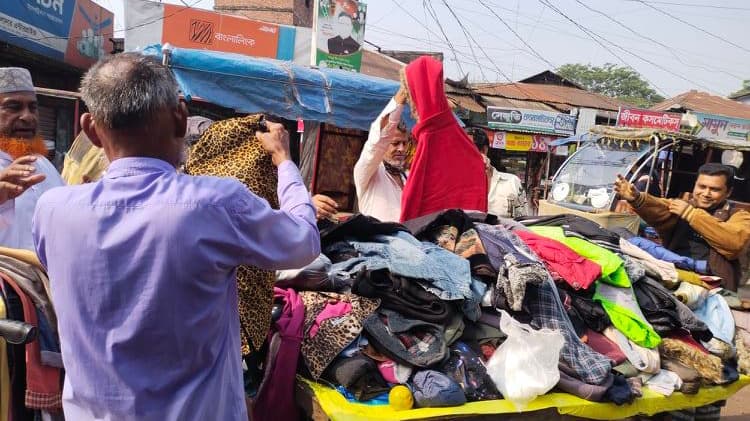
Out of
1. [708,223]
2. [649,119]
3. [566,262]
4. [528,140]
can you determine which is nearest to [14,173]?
[566,262]

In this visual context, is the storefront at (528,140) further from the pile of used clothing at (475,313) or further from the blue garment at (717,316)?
the pile of used clothing at (475,313)

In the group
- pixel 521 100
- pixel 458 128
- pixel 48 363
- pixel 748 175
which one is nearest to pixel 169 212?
pixel 48 363

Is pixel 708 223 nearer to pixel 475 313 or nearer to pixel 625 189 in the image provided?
pixel 625 189

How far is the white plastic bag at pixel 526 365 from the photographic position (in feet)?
6.46

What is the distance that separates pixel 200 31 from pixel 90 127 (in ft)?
51.0

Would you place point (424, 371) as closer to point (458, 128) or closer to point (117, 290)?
point (117, 290)

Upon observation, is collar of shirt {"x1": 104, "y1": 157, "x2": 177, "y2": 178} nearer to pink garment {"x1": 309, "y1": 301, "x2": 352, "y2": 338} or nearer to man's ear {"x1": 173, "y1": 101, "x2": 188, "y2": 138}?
man's ear {"x1": 173, "y1": 101, "x2": 188, "y2": 138}

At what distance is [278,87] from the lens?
674 centimetres

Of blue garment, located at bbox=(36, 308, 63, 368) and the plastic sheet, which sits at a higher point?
blue garment, located at bbox=(36, 308, 63, 368)

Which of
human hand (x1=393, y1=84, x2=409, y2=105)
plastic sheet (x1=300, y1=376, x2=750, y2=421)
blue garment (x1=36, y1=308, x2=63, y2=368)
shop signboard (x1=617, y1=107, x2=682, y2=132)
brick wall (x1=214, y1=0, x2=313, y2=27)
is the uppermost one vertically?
brick wall (x1=214, y1=0, x2=313, y2=27)

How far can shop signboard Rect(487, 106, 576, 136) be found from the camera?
569 inches

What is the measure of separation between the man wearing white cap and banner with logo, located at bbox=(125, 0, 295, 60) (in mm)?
12782

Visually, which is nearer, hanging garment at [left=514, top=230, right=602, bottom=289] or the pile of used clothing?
the pile of used clothing

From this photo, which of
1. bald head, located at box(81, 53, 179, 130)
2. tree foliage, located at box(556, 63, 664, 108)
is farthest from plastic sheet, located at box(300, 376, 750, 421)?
tree foliage, located at box(556, 63, 664, 108)
